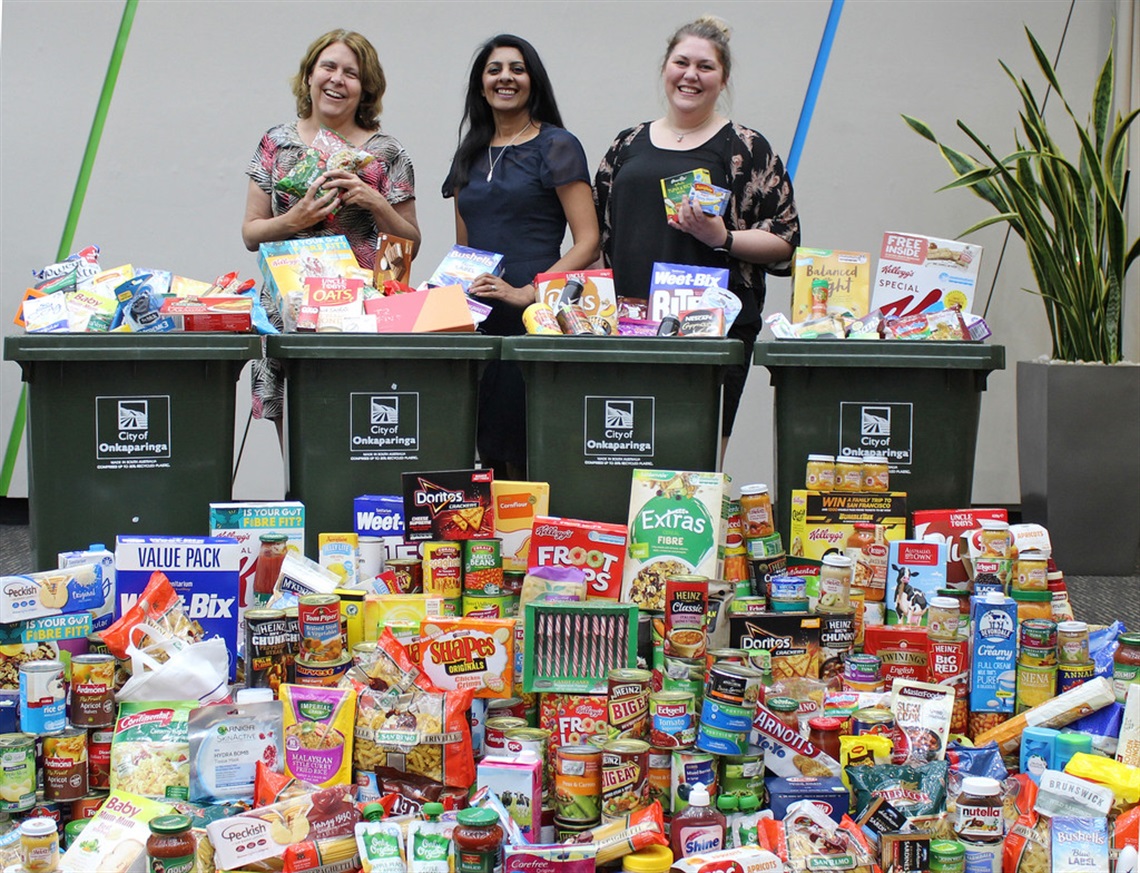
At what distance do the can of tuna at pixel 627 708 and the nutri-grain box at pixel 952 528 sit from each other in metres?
1.02

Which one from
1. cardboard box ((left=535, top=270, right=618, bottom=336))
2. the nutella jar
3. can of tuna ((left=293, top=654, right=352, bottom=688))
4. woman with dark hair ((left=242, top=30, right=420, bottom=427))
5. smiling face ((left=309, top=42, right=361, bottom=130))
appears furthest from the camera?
smiling face ((left=309, top=42, right=361, bottom=130))

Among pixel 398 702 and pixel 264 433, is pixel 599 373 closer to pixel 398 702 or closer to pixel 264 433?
pixel 398 702

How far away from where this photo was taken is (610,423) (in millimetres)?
3199

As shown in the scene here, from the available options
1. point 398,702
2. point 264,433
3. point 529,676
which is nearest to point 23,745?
point 398,702

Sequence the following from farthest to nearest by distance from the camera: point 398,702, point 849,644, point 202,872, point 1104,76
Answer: point 1104,76
point 849,644
point 398,702
point 202,872

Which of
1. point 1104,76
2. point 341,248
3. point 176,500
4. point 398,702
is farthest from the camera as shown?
point 1104,76

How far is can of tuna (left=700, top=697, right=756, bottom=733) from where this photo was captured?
2.23m

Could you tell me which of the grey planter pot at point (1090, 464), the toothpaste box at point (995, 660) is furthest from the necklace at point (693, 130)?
the grey planter pot at point (1090, 464)

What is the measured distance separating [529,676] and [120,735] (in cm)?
78

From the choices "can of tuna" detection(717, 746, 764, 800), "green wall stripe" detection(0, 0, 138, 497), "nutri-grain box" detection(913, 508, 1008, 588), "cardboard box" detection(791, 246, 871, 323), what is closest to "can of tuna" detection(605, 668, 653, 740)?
"can of tuna" detection(717, 746, 764, 800)

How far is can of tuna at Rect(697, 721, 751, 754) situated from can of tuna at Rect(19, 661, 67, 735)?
3.94ft

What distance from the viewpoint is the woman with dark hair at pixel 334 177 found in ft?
11.8

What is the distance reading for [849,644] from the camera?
2707 millimetres

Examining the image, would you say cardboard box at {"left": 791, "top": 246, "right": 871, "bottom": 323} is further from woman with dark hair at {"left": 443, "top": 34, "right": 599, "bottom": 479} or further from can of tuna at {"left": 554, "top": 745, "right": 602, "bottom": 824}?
can of tuna at {"left": 554, "top": 745, "right": 602, "bottom": 824}
